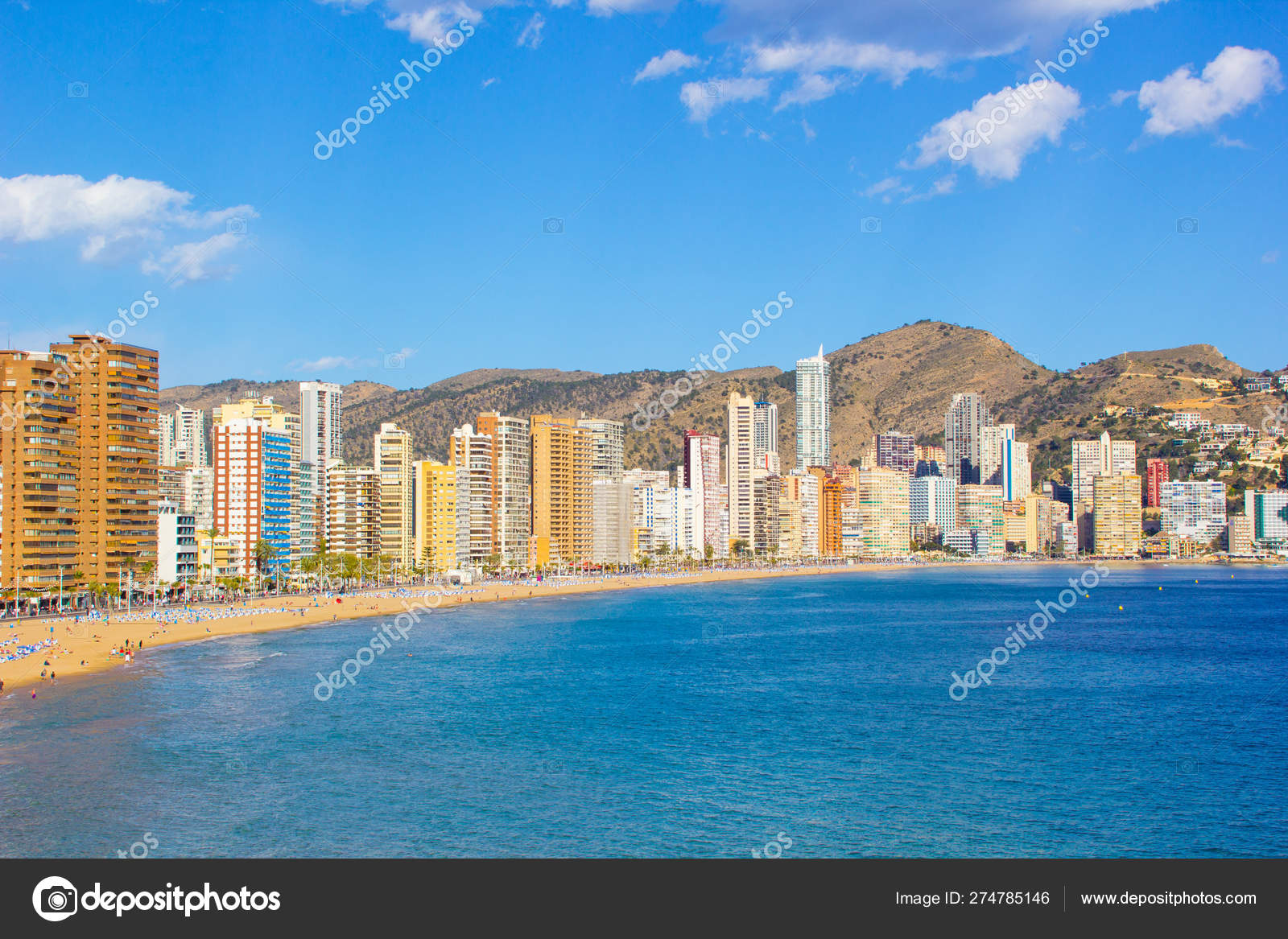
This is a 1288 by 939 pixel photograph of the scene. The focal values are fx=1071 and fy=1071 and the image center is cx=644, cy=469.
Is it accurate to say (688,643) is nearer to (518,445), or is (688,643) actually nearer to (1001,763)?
(1001,763)

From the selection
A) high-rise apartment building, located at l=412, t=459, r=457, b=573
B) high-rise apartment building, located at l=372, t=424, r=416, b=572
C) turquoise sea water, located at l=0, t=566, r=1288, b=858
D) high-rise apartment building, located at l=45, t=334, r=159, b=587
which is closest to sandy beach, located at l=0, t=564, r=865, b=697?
turquoise sea water, located at l=0, t=566, r=1288, b=858

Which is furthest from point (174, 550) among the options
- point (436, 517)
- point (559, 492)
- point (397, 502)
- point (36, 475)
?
point (559, 492)

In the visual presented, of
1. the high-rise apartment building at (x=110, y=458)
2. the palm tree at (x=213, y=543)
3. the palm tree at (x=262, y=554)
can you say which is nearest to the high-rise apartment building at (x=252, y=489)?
the palm tree at (x=262, y=554)

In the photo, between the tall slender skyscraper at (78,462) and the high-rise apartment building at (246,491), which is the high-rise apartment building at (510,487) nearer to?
the high-rise apartment building at (246,491)

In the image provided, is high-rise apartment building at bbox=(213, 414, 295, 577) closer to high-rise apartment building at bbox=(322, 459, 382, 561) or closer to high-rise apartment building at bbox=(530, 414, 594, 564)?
high-rise apartment building at bbox=(322, 459, 382, 561)

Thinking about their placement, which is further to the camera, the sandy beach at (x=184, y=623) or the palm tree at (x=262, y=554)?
the palm tree at (x=262, y=554)
